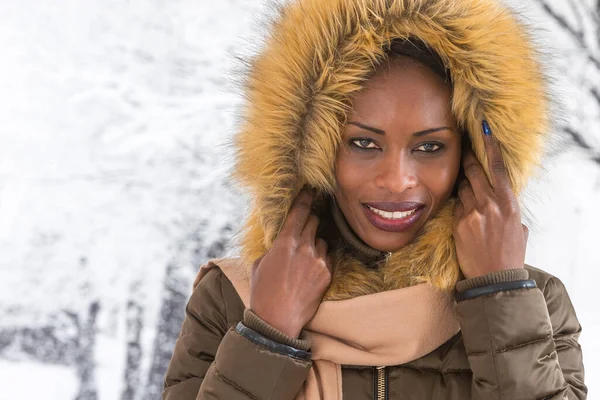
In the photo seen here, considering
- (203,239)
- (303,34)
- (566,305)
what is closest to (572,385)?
(566,305)

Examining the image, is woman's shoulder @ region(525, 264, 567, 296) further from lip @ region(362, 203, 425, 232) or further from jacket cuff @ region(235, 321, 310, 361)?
jacket cuff @ region(235, 321, 310, 361)

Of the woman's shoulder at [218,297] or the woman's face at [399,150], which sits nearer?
the woman's face at [399,150]

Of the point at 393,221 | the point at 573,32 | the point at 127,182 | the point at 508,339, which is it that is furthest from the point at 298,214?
the point at 573,32

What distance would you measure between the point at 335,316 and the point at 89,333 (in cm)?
88

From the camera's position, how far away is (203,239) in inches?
68.5

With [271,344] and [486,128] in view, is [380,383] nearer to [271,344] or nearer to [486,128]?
[271,344]

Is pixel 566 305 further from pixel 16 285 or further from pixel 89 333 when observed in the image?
pixel 16 285

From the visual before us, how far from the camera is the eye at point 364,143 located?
3.24 feet

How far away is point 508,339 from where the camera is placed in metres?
0.89

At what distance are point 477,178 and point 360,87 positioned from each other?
21 centimetres

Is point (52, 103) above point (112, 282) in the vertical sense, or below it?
above

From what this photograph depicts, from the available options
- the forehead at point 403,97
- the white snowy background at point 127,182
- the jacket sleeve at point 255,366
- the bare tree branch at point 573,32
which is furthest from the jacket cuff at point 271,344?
the bare tree branch at point 573,32

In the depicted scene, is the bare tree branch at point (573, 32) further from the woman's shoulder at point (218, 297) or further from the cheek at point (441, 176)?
the woman's shoulder at point (218, 297)

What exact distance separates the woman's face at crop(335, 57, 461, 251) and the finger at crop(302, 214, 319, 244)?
0.08 meters
